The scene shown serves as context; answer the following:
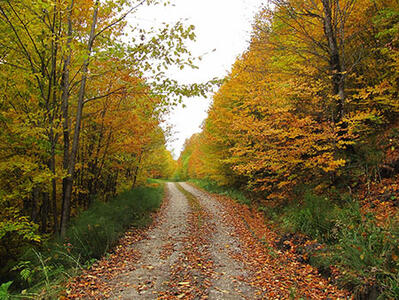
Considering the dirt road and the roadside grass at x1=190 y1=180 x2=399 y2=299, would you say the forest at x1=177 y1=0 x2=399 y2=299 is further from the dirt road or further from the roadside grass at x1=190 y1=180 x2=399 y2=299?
the dirt road

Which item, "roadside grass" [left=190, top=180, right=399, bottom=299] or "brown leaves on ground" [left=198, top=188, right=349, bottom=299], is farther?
"brown leaves on ground" [left=198, top=188, right=349, bottom=299]

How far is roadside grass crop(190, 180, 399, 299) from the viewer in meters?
3.63

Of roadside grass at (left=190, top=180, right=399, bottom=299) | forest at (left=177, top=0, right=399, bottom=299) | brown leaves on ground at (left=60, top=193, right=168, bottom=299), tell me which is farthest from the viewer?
forest at (left=177, top=0, right=399, bottom=299)

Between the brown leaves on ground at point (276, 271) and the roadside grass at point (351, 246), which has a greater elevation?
the roadside grass at point (351, 246)

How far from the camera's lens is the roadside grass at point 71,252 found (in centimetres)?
419

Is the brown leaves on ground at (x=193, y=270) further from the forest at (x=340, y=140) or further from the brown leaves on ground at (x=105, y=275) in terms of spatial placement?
the forest at (x=340, y=140)

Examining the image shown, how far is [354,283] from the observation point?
389 cm

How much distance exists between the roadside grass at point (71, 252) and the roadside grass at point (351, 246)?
18.2 ft

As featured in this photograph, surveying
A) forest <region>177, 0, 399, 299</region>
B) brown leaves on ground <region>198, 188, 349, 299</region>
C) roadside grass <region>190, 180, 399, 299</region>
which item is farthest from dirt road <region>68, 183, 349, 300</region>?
forest <region>177, 0, 399, 299</region>

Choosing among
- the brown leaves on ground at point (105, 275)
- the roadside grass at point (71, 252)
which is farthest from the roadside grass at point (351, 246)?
the roadside grass at point (71, 252)

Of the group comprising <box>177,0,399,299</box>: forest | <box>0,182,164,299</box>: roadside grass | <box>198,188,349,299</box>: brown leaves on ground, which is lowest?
<box>198,188,349,299</box>: brown leaves on ground

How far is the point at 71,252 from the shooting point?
558 cm

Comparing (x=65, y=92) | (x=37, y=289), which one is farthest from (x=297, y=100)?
(x=37, y=289)

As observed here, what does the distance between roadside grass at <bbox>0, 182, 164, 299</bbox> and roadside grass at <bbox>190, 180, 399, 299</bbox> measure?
18.2 feet
